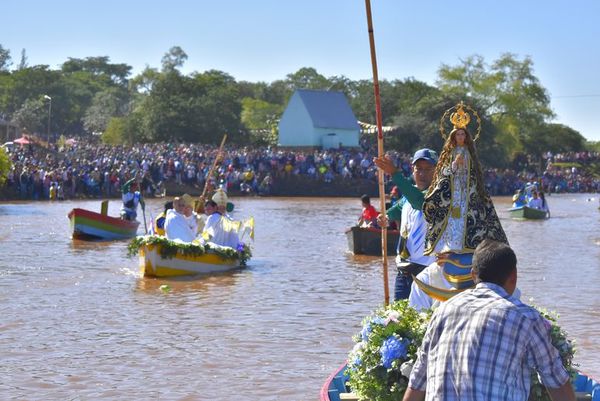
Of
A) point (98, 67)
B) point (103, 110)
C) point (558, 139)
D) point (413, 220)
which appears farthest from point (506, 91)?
point (413, 220)

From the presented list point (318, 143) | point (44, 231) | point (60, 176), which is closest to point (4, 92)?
point (318, 143)

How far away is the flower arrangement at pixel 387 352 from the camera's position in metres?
6.21

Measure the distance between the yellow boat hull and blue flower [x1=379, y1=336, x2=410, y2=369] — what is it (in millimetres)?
12347

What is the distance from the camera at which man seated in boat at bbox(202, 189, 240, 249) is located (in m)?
18.9

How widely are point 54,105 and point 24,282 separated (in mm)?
79320

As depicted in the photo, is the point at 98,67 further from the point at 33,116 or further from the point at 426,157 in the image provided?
the point at 426,157

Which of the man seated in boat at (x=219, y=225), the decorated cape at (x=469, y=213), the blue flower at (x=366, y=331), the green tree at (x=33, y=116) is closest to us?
the blue flower at (x=366, y=331)

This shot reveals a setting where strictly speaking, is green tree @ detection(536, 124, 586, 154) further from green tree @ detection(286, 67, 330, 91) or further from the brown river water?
the brown river water

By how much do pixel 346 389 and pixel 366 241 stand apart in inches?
648

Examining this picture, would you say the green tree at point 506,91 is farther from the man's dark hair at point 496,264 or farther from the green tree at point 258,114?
the man's dark hair at point 496,264

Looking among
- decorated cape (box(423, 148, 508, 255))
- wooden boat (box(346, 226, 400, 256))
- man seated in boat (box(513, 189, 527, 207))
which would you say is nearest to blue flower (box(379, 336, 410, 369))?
decorated cape (box(423, 148, 508, 255))

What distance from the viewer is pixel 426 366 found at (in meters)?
4.81

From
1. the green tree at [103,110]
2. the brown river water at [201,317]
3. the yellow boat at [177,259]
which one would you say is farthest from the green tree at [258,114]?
the yellow boat at [177,259]

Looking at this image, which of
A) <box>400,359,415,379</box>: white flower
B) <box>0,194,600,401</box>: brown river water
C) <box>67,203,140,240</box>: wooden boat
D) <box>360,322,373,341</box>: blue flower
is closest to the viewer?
<box>400,359,415,379</box>: white flower
